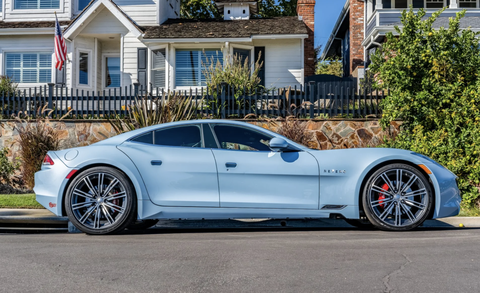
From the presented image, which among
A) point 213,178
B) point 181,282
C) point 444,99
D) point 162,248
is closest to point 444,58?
point 444,99

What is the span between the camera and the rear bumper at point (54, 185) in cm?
566

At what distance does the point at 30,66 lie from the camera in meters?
19.8

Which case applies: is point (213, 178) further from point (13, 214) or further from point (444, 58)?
point (444, 58)

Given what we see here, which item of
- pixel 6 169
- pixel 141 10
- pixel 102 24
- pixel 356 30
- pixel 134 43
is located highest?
pixel 356 30

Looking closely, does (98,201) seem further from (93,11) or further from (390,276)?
(93,11)

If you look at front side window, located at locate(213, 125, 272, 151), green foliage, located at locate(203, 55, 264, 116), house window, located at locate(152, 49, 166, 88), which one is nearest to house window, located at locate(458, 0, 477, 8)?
house window, located at locate(152, 49, 166, 88)

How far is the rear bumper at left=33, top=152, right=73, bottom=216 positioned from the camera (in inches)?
223

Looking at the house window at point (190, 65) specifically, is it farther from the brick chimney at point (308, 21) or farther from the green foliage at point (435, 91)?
the green foliage at point (435, 91)

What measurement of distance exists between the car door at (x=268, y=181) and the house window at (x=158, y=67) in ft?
45.7

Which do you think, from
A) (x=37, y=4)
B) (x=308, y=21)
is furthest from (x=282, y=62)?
(x=37, y=4)

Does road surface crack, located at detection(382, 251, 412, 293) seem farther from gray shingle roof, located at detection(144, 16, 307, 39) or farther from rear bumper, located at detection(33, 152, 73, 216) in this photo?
gray shingle roof, located at detection(144, 16, 307, 39)

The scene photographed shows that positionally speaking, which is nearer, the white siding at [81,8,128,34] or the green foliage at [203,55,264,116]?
the green foliage at [203,55,264,116]

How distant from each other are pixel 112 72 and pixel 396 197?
1698 cm

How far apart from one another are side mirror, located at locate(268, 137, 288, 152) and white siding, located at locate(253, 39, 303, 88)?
13.6 m
